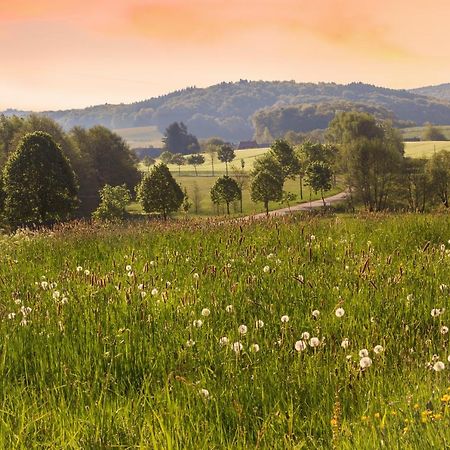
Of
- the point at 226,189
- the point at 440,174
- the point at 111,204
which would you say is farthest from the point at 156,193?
the point at 440,174

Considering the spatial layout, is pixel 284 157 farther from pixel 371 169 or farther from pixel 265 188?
pixel 371 169

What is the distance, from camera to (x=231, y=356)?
4.07 m

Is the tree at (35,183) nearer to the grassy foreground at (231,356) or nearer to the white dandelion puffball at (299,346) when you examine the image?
the grassy foreground at (231,356)

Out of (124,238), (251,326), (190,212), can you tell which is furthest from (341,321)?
(190,212)

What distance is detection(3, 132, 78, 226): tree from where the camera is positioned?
48000mm

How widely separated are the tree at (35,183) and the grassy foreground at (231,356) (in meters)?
43.3

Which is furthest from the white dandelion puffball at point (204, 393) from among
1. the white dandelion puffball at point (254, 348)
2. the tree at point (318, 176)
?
the tree at point (318, 176)

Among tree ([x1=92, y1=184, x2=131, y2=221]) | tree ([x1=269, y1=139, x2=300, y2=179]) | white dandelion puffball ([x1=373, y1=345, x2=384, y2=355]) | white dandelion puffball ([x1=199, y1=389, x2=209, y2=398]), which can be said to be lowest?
tree ([x1=92, y1=184, x2=131, y2=221])

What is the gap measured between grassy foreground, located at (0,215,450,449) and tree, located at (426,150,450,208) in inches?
2800

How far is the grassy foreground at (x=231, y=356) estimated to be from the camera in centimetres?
296

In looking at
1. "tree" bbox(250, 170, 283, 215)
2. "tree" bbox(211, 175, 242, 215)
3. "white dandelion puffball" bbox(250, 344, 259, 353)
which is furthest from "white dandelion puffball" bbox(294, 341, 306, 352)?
"tree" bbox(211, 175, 242, 215)

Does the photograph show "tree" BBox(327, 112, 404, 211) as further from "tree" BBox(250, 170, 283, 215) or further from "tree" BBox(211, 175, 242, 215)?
"tree" BBox(211, 175, 242, 215)

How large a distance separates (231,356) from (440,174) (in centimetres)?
7601

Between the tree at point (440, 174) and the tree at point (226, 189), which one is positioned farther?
the tree at point (226, 189)
